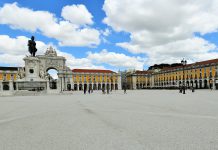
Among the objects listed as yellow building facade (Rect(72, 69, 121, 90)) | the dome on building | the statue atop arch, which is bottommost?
yellow building facade (Rect(72, 69, 121, 90))

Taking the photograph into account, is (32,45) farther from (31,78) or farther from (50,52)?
(50,52)

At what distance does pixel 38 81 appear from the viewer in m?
35.9

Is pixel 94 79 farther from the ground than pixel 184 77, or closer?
closer

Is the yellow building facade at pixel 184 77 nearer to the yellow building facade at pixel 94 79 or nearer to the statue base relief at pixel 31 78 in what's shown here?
the yellow building facade at pixel 94 79

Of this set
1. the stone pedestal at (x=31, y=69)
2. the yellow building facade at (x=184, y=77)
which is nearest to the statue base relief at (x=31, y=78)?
the stone pedestal at (x=31, y=69)

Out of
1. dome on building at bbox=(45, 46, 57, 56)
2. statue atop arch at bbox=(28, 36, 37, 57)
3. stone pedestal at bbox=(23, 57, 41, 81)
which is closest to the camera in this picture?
stone pedestal at bbox=(23, 57, 41, 81)

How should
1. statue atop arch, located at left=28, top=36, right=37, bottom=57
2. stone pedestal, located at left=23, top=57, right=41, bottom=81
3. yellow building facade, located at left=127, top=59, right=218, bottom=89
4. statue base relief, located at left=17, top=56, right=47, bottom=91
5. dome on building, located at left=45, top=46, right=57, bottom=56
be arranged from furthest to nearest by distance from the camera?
dome on building, located at left=45, top=46, right=57, bottom=56, yellow building facade, located at left=127, top=59, right=218, bottom=89, statue atop arch, located at left=28, top=36, right=37, bottom=57, stone pedestal, located at left=23, top=57, right=41, bottom=81, statue base relief, located at left=17, top=56, right=47, bottom=91

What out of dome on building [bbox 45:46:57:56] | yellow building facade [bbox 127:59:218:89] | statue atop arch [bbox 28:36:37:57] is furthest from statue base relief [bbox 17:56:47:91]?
dome on building [bbox 45:46:57:56]

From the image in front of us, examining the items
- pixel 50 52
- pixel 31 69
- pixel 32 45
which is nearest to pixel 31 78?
pixel 31 69

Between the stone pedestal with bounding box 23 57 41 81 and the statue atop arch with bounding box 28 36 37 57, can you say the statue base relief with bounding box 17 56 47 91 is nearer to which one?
the stone pedestal with bounding box 23 57 41 81

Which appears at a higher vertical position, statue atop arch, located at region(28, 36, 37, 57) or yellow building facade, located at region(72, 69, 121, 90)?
statue atop arch, located at region(28, 36, 37, 57)

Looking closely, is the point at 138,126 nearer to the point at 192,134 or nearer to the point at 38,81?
the point at 192,134

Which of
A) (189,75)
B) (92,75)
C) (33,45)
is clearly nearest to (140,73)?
(92,75)

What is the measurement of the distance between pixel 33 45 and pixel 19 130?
33.8 meters
